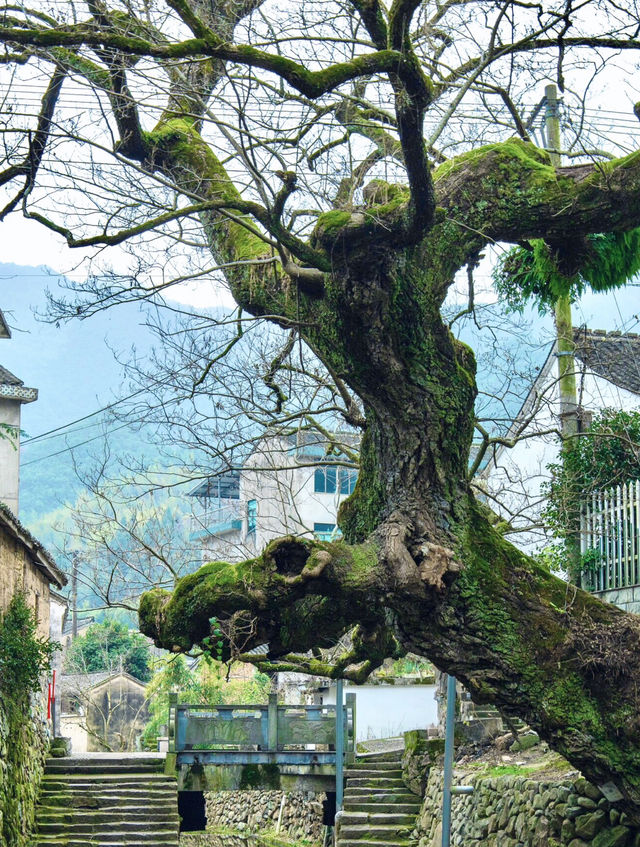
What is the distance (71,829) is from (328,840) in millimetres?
5946

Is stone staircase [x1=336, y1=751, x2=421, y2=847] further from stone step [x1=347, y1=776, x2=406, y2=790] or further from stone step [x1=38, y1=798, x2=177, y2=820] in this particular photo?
stone step [x1=38, y1=798, x2=177, y2=820]

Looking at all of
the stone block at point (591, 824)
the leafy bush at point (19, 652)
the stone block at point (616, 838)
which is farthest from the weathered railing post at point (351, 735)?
the stone block at point (616, 838)

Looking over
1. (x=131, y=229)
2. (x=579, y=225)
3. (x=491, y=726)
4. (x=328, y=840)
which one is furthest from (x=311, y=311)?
(x=328, y=840)

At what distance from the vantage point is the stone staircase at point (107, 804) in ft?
64.3

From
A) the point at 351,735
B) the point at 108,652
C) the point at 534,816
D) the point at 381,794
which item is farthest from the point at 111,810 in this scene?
the point at 108,652

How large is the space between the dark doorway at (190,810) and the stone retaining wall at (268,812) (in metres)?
3.25

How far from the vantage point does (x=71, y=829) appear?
19875 millimetres

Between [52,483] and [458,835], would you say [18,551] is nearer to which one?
[458,835]

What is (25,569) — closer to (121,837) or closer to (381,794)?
(121,837)

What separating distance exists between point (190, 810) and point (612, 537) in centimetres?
1245

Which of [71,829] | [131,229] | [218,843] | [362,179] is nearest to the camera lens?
[131,229]

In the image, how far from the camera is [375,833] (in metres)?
19.3

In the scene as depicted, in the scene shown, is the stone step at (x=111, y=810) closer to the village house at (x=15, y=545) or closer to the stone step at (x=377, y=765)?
the stone step at (x=377, y=765)

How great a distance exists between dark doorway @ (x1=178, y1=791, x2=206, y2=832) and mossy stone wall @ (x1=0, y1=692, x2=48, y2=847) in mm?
2868
